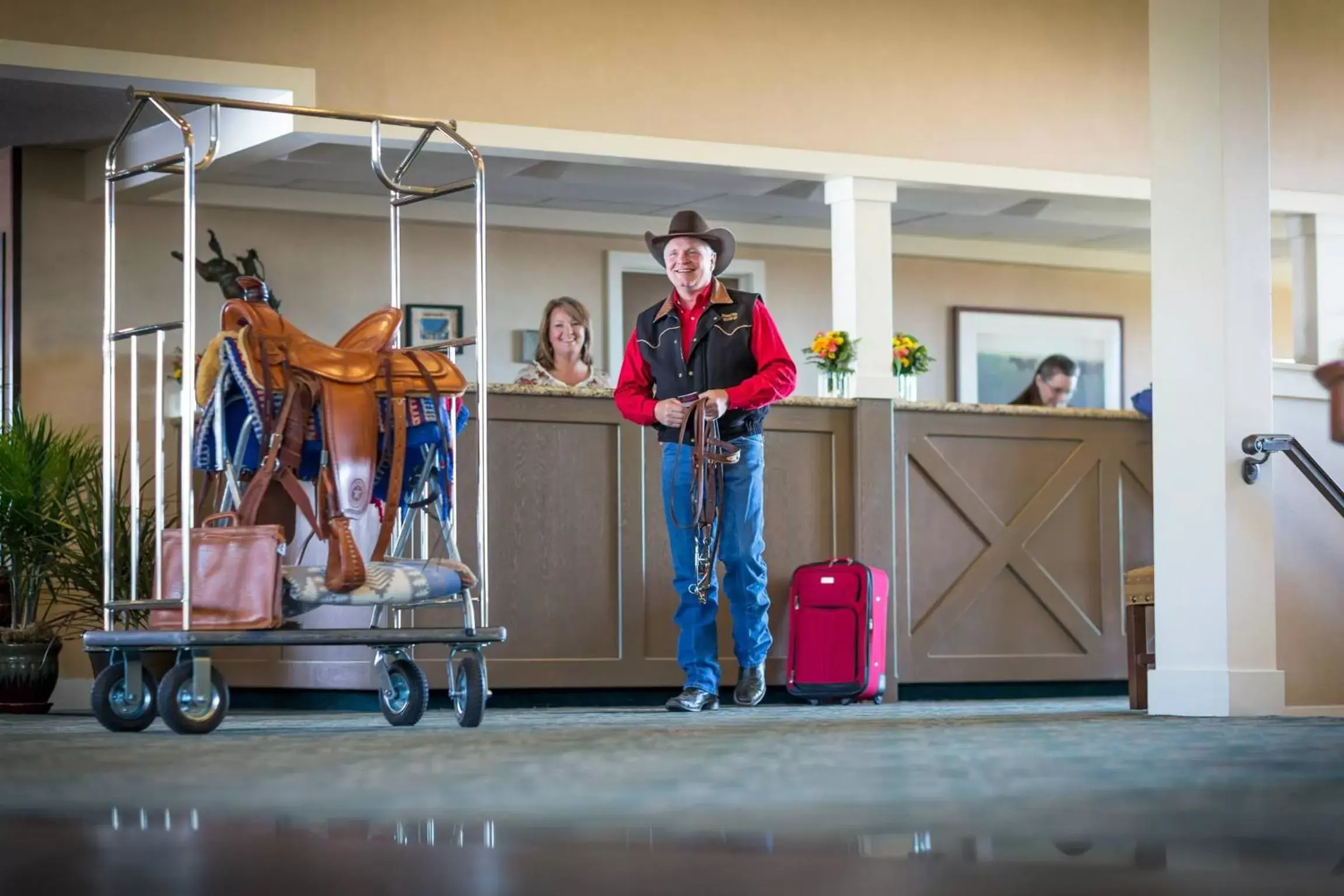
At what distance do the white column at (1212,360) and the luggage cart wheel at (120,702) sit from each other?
270cm

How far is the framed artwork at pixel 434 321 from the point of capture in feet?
31.1

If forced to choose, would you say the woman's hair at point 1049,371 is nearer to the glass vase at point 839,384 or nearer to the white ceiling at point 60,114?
the glass vase at point 839,384

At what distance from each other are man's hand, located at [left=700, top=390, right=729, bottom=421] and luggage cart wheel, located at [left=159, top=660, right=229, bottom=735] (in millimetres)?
1742

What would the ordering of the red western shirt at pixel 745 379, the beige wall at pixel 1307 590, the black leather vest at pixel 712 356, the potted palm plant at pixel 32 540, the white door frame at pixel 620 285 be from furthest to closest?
the white door frame at pixel 620 285
the potted palm plant at pixel 32 540
the black leather vest at pixel 712 356
the red western shirt at pixel 745 379
the beige wall at pixel 1307 590

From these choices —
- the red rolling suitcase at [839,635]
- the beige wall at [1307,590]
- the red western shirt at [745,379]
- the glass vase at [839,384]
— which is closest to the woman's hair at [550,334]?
the glass vase at [839,384]

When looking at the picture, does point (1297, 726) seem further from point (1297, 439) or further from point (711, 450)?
point (711, 450)

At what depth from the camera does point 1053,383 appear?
9695mm

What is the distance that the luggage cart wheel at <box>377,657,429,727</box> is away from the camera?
4895 mm

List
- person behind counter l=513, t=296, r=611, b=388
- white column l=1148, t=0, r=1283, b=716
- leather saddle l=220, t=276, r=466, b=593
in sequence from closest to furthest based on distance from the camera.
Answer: leather saddle l=220, t=276, r=466, b=593 < white column l=1148, t=0, r=1283, b=716 < person behind counter l=513, t=296, r=611, b=388

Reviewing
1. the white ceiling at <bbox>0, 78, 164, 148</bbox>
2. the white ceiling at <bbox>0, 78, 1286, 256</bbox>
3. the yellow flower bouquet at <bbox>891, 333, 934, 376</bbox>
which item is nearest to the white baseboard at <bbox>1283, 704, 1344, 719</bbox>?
the yellow flower bouquet at <bbox>891, 333, 934, 376</bbox>

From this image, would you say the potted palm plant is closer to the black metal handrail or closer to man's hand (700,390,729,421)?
man's hand (700,390,729,421)

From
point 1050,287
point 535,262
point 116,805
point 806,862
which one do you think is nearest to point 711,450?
point 116,805

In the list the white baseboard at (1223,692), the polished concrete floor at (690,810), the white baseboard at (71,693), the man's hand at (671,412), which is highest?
the man's hand at (671,412)

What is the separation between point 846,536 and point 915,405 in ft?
1.91
